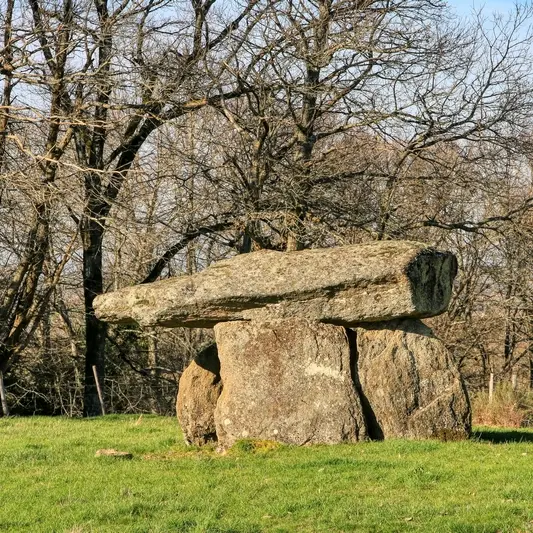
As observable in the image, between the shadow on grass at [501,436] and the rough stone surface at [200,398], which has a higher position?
the rough stone surface at [200,398]

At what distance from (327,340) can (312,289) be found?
28.7 inches

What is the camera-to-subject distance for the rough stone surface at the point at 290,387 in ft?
35.8

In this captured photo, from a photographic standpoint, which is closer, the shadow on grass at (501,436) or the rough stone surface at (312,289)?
the rough stone surface at (312,289)

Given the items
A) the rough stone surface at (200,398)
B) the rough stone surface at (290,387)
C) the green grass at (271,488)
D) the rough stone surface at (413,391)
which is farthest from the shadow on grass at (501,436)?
the rough stone surface at (200,398)

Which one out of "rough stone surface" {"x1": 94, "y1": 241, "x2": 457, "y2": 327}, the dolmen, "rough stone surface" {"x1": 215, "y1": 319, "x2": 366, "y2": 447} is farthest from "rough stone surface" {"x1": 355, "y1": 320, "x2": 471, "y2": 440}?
"rough stone surface" {"x1": 94, "y1": 241, "x2": 457, "y2": 327}

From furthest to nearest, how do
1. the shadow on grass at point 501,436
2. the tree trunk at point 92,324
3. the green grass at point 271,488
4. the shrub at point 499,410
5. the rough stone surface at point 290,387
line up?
the tree trunk at point 92,324 < the shrub at point 499,410 < the shadow on grass at point 501,436 < the rough stone surface at point 290,387 < the green grass at point 271,488

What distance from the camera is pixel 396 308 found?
10789 millimetres

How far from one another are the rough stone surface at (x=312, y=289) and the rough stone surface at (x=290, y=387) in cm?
24

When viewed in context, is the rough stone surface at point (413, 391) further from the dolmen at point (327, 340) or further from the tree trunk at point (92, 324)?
the tree trunk at point (92, 324)

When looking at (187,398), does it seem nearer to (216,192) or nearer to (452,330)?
(216,192)

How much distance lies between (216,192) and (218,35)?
125 inches

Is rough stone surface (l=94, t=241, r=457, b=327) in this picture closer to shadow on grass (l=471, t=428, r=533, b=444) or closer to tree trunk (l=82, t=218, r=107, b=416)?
shadow on grass (l=471, t=428, r=533, b=444)

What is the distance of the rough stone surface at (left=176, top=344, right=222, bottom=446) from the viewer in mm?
11828

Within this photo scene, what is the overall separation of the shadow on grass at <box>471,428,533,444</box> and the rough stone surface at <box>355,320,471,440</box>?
0.57 meters
